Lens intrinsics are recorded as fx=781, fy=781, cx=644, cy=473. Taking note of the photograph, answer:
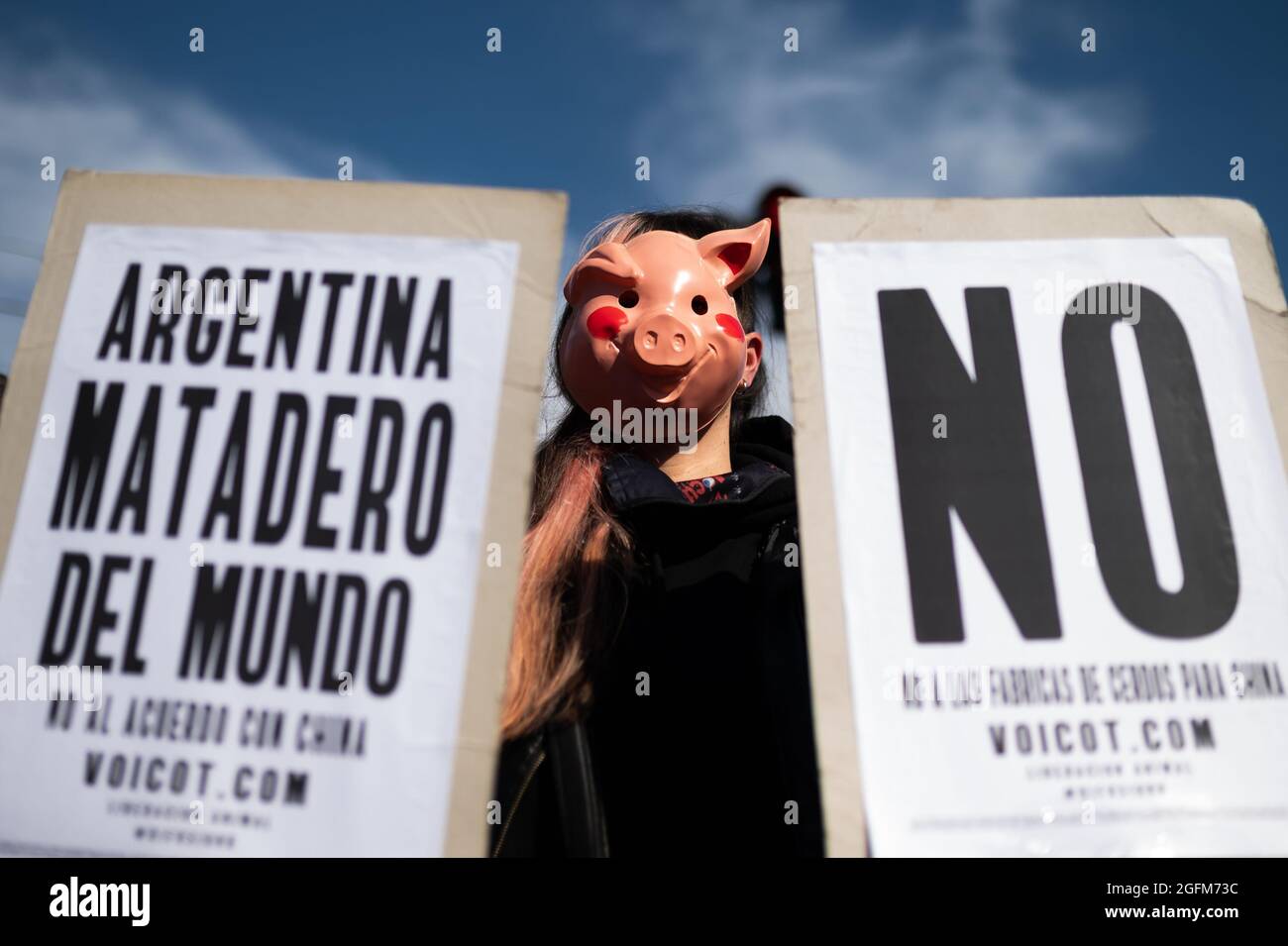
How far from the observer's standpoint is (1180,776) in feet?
3.31

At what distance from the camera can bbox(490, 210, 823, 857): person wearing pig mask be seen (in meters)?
1.48

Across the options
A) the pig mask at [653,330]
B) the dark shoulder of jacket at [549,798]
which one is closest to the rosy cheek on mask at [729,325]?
the pig mask at [653,330]

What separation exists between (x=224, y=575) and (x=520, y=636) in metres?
0.62

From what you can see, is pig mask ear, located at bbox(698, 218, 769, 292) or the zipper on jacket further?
pig mask ear, located at bbox(698, 218, 769, 292)

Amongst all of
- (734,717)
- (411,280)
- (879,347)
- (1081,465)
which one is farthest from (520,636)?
(1081,465)

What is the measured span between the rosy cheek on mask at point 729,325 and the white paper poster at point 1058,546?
2.17 feet

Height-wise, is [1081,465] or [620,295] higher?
[620,295]

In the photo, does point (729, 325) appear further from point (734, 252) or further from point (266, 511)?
point (266, 511)

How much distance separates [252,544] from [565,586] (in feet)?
2.38

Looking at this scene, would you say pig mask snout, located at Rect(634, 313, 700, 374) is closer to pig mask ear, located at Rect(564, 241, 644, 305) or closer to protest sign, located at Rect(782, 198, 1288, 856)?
pig mask ear, located at Rect(564, 241, 644, 305)

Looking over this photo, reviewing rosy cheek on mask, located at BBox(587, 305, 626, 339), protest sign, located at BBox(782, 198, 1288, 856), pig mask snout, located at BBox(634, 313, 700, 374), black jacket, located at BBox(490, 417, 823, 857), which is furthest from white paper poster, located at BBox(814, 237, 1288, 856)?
rosy cheek on mask, located at BBox(587, 305, 626, 339)

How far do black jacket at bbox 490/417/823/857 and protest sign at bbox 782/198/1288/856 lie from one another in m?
0.49

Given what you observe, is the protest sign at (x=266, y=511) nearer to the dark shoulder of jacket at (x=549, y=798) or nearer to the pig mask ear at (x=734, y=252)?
the dark shoulder of jacket at (x=549, y=798)

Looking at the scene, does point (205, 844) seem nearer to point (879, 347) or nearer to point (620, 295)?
point (879, 347)
